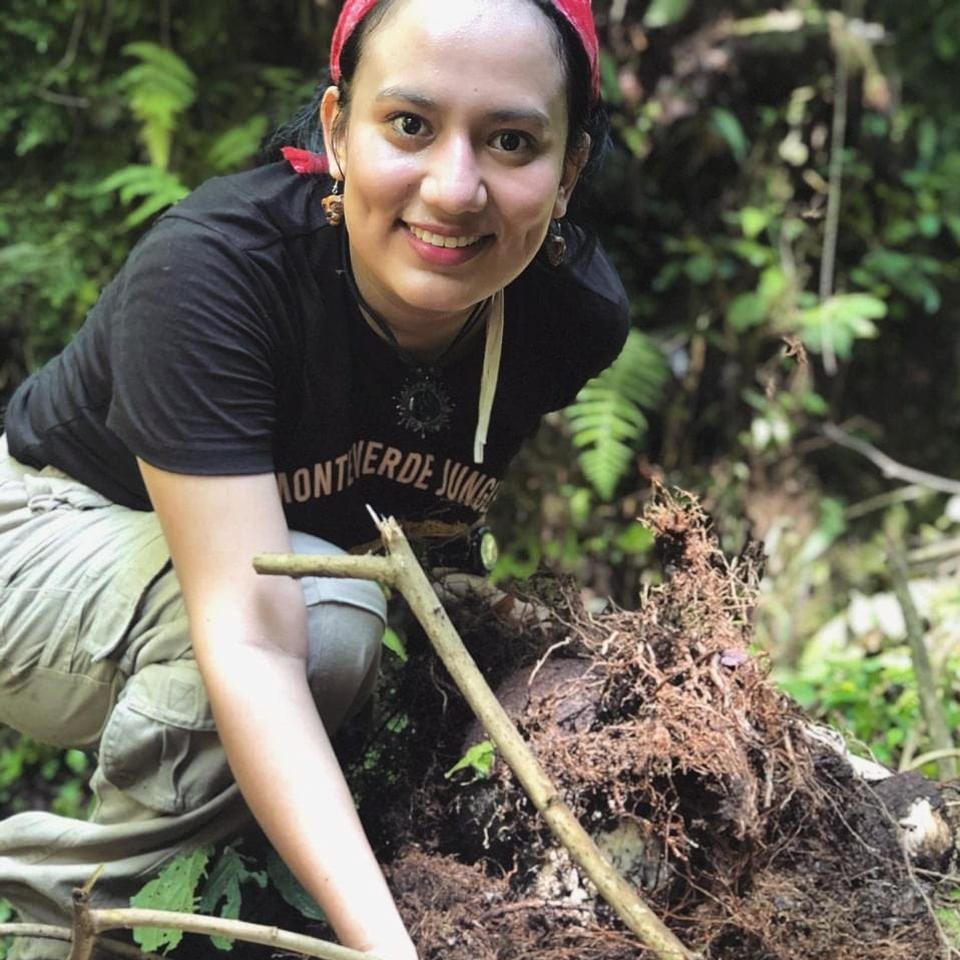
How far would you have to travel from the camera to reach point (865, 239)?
4.78 meters

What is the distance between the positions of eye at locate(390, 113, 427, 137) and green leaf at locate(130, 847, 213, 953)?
3.61 feet

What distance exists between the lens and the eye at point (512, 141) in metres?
1.69

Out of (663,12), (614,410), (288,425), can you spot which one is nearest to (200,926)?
(288,425)

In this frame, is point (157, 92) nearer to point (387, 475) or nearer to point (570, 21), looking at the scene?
point (387, 475)

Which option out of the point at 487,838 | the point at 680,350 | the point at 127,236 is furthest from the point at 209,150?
the point at 487,838

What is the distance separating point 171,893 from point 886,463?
3.64 meters

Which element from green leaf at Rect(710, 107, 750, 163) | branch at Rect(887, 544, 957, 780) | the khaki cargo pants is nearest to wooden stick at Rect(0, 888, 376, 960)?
the khaki cargo pants

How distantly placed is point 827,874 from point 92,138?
3.22 m

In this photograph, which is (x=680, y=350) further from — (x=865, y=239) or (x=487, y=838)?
(x=487, y=838)

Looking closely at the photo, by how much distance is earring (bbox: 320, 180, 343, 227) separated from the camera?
184cm

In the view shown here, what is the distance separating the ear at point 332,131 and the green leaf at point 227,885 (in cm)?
105

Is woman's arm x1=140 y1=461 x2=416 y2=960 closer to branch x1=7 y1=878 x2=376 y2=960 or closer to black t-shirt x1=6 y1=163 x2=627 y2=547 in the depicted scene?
black t-shirt x1=6 y1=163 x2=627 y2=547

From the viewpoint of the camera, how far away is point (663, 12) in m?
4.14

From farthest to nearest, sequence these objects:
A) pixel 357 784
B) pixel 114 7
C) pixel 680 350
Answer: pixel 680 350 → pixel 114 7 → pixel 357 784
